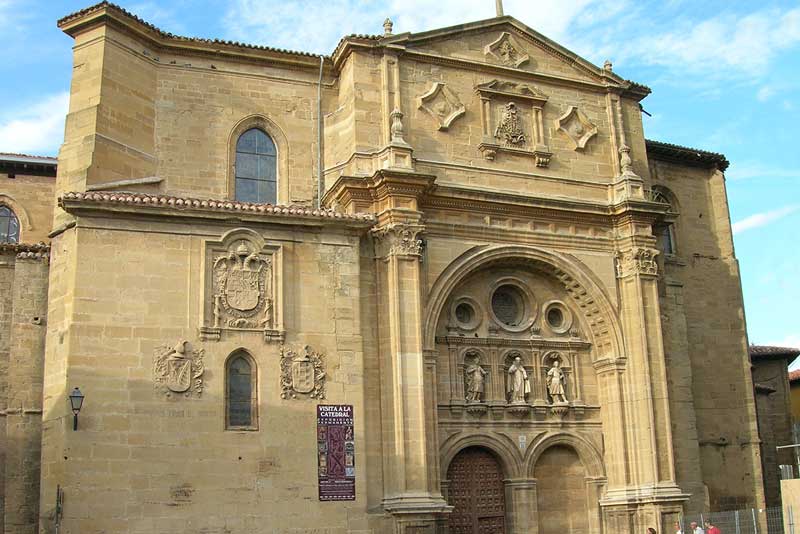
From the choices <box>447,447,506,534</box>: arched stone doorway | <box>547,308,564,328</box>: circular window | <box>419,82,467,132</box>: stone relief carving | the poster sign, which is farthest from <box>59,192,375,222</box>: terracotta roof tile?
<box>447,447,506,534</box>: arched stone doorway

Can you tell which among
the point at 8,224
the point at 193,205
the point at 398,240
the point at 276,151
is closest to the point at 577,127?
the point at 398,240

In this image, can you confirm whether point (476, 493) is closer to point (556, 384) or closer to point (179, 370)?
point (556, 384)

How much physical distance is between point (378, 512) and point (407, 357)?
3.13 meters

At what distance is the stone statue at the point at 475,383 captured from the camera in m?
21.2

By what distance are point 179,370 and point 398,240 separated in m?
5.37

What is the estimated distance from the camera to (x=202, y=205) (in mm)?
18719

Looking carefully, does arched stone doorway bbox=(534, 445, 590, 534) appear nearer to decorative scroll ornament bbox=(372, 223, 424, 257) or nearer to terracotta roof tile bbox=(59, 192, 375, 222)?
decorative scroll ornament bbox=(372, 223, 424, 257)

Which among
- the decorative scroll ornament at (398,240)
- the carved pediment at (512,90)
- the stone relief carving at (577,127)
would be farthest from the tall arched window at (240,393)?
the stone relief carving at (577,127)

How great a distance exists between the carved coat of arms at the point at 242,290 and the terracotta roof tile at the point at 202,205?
2.52 ft

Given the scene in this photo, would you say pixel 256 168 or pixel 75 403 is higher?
pixel 256 168

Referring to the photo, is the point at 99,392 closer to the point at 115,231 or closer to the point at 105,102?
the point at 115,231

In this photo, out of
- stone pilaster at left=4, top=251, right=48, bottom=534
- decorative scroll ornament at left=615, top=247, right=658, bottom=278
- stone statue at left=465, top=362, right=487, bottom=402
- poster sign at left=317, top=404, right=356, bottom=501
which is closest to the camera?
poster sign at left=317, top=404, right=356, bottom=501

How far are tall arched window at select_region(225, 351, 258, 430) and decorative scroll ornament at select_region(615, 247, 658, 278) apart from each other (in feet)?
31.3

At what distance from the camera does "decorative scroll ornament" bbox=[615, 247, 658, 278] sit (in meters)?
22.9
